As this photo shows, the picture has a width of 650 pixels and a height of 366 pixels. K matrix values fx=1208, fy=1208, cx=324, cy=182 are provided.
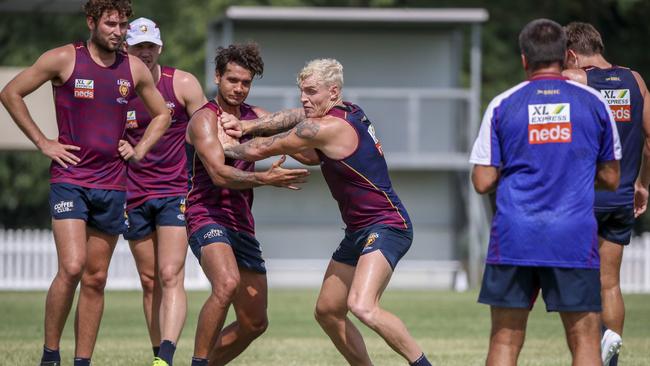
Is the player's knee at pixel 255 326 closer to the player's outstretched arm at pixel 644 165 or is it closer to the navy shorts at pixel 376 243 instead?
the navy shorts at pixel 376 243

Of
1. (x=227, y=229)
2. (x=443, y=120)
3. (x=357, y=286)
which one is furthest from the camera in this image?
(x=443, y=120)

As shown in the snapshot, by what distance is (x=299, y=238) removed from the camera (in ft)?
94.4

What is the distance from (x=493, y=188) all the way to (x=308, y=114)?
6.41 ft

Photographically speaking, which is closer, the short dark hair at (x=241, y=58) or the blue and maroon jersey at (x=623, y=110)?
the short dark hair at (x=241, y=58)

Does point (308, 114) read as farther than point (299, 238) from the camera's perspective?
No

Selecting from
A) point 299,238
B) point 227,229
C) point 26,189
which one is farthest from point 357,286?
point 26,189

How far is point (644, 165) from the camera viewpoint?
29.7 ft

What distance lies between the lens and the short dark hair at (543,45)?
651cm

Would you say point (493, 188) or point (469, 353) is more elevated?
point (493, 188)

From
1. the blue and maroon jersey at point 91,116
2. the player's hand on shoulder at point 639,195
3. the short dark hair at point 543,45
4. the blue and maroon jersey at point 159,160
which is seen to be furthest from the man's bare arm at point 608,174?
the blue and maroon jersey at point 159,160

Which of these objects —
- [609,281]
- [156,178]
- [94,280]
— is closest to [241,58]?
[156,178]

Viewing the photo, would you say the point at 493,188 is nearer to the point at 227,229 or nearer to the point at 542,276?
the point at 542,276

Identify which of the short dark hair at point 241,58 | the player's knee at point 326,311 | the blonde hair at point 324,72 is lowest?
the player's knee at point 326,311

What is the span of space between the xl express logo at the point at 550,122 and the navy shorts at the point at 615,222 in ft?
7.89
